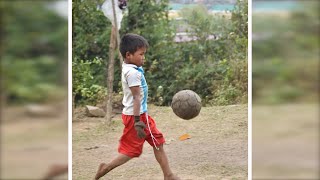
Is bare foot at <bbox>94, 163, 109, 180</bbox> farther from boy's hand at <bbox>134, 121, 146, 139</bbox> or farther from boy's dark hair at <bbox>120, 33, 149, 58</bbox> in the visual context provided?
boy's dark hair at <bbox>120, 33, 149, 58</bbox>

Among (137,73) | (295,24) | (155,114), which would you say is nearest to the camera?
(137,73)

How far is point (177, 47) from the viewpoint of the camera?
3.29m

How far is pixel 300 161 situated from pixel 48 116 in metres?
2.32

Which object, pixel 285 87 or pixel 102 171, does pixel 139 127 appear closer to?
pixel 102 171

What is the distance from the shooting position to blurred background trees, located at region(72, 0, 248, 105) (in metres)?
3.11

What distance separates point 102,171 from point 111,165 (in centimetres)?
7

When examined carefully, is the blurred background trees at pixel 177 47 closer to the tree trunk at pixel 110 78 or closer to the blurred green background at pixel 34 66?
the tree trunk at pixel 110 78

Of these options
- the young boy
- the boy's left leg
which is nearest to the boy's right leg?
the young boy

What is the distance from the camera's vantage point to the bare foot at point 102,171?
287 cm

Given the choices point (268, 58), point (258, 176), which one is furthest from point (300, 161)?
point (268, 58)

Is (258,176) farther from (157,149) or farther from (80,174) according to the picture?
(80,174)

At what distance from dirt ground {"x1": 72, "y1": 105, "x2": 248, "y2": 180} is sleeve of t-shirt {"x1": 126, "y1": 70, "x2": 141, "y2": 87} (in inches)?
17.1

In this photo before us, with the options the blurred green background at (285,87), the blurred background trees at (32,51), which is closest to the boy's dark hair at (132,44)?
the blurred green background at (285,87)

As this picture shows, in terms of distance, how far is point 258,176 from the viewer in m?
3.50
